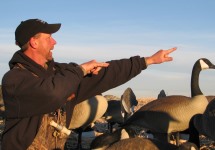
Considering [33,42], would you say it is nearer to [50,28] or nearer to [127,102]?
[50,28]

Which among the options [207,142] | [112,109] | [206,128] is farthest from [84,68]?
[112,109]

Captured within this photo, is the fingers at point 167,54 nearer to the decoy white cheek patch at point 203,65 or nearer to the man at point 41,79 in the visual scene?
the man at point 41,79

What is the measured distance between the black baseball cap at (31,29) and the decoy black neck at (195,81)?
23.5 ft

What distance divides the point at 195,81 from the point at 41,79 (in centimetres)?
877

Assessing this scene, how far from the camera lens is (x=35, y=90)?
3.78m

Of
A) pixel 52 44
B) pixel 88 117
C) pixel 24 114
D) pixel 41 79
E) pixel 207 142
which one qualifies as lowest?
pixel 207 142

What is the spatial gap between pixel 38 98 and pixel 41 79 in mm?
159

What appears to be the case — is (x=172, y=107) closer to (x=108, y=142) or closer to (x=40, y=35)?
(x=108, y=142)

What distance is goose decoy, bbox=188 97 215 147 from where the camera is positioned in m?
7.65

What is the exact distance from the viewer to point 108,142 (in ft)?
24.6

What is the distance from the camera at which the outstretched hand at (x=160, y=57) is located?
4.67m

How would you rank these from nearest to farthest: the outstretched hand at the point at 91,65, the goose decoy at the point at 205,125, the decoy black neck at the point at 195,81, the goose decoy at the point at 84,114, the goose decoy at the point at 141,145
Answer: the outstretched hand at the point at 91,65 < the goose decoy at the point at 141,145 < the goose decoy at the point at 205,125 < the goose decoy at the point at 84,114 < the decoy black neck at the point at 195,81

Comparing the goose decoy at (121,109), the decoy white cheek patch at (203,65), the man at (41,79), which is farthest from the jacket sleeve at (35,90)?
the decoy white cheek patch at (203,65)

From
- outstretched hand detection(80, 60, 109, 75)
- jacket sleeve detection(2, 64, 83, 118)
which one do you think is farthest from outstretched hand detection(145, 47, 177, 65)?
jacket sleeve detection(2, 64, 83, 118)
